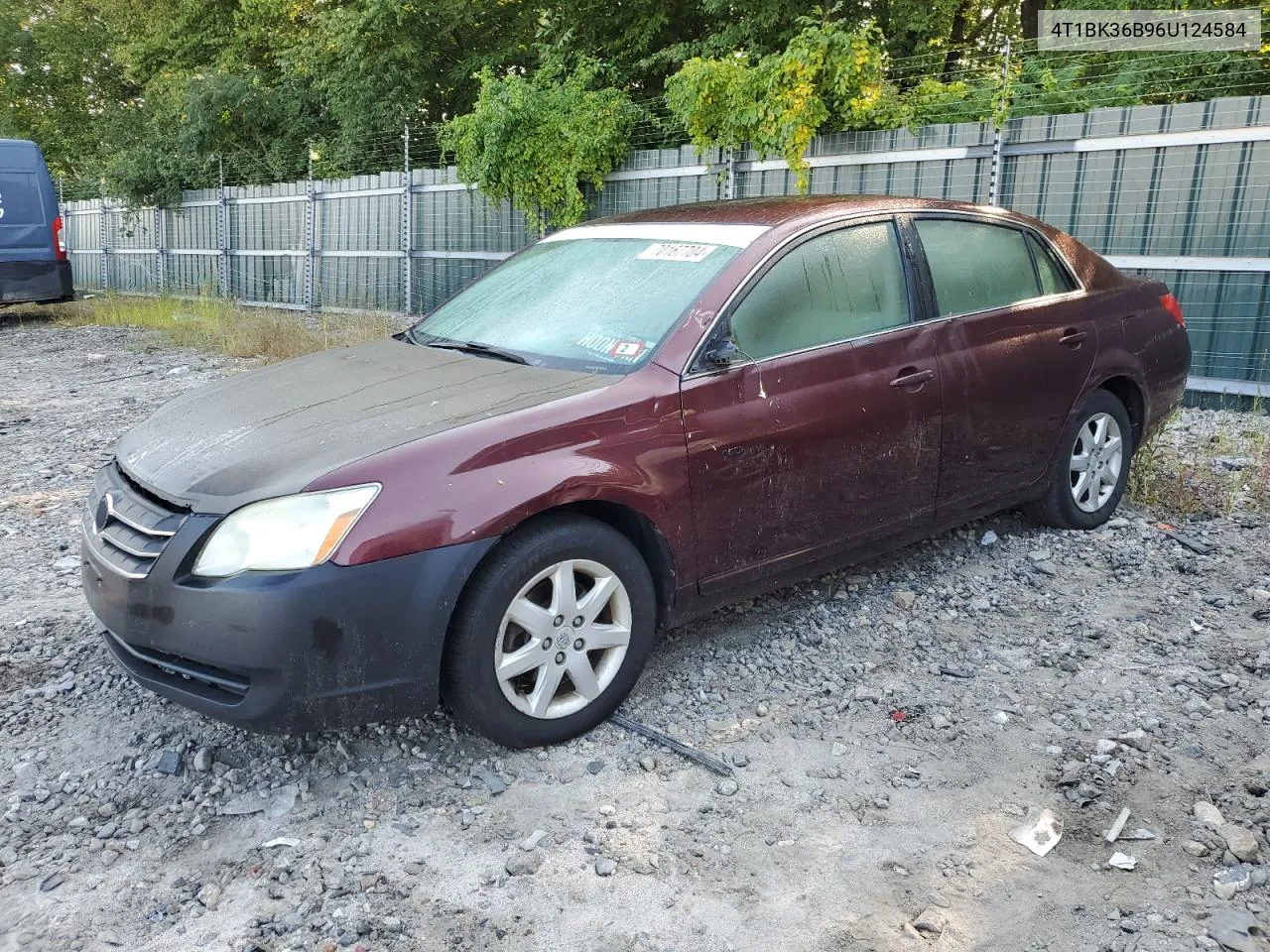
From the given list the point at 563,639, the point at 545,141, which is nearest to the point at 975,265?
the point at 563,639

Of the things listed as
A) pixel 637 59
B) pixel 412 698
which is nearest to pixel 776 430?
pixel 412 698

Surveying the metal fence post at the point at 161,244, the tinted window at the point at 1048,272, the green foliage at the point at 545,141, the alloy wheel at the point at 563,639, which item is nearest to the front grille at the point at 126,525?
the alloy wheel at the point at 563,639

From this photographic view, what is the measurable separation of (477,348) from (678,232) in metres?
0.87

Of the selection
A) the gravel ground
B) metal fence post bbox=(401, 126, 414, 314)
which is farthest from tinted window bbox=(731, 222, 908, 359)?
metal fence post bbox=(401, 126, 414, 314)

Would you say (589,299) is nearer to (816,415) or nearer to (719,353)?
(719,353)

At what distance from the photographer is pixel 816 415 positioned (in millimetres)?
3605

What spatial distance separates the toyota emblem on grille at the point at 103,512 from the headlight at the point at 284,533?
1.86ft

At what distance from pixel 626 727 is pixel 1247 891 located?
170 centimetres

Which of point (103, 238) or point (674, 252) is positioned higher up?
point (674, 252)

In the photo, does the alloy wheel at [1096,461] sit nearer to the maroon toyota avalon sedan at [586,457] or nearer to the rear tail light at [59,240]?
the maroon toyota avalon sedan at [586,457]

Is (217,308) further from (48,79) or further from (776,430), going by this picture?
(48,79)

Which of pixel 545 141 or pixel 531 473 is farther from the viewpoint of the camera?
pixel 545 141

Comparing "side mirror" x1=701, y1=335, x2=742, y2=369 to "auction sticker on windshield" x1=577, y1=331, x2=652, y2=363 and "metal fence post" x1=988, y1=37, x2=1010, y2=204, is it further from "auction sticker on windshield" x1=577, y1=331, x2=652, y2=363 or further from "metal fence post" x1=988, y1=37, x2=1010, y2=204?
"metal fence post" x1=988, y1=37, x2=1010, y2=204

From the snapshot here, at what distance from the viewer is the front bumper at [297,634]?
8.70 feet
